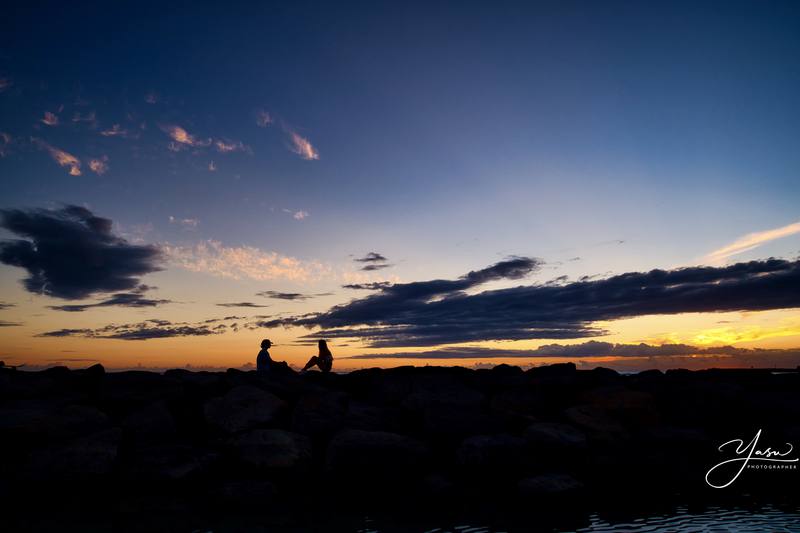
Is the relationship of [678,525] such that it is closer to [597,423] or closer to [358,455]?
[597,423]

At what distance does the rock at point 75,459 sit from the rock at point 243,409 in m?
2.50

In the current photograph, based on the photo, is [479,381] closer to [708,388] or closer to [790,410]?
[708,388]

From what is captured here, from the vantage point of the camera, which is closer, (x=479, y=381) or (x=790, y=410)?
(x=790, y=410)

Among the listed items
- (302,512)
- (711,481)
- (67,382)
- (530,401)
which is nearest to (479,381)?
(530,401)

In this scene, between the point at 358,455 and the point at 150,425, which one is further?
the point at 150,425

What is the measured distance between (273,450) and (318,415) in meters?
2.22

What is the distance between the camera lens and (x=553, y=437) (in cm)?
1255

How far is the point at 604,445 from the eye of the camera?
1330cm

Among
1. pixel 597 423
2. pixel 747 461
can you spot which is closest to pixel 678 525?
pixel 597 423

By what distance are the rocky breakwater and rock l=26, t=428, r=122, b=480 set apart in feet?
0.10

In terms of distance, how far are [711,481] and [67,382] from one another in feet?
62.3

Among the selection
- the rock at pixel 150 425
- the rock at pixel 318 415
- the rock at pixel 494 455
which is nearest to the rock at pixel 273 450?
the rock at pixel 318 415

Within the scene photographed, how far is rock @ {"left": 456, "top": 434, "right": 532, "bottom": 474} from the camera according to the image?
11711 mm

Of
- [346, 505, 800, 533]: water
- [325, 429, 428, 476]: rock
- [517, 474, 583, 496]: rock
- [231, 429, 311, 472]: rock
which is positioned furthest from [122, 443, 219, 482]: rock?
[517, 474, 583, 496]: rock
